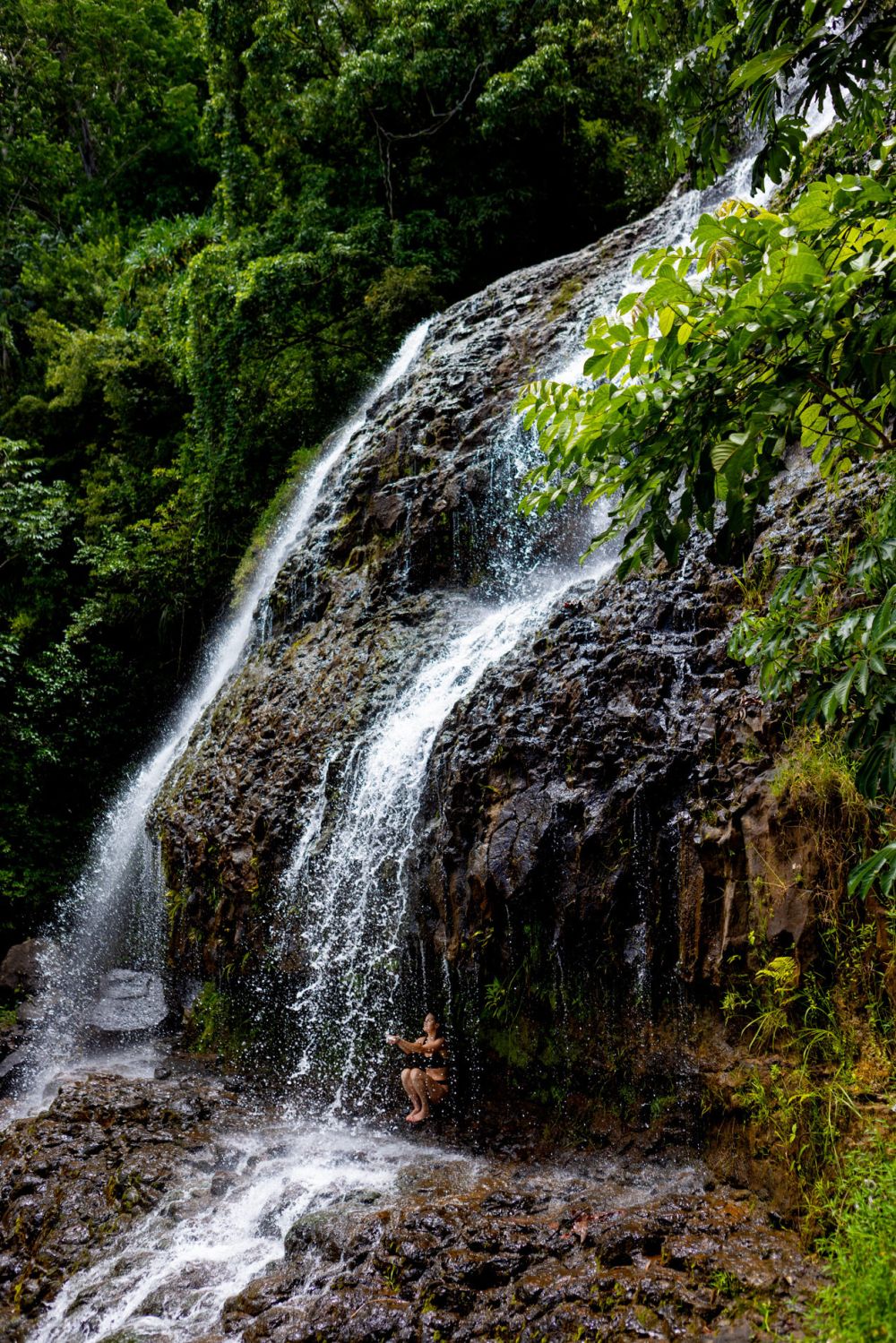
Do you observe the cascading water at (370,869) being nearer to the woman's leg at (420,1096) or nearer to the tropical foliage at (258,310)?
the woman's leg at (420,1096)

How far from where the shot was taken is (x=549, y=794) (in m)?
5.31

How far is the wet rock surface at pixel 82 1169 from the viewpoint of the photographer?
4.70 meters

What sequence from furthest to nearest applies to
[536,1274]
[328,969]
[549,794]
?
[328,969] < [549,794] < [536,1274]

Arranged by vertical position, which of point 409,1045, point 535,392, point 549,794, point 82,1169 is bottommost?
point 82,1169

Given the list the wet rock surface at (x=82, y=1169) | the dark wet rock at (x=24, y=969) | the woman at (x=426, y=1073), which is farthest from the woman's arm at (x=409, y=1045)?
the dark wet rock at (x=24, y=969)

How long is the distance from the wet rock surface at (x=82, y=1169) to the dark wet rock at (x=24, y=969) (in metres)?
3.59

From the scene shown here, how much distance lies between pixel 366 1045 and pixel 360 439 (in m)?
7.01

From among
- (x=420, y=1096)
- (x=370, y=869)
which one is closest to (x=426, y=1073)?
(x=420, y=1096)

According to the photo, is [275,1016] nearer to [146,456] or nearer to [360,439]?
[360,439]

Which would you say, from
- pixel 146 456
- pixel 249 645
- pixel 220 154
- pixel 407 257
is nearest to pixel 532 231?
pixel 407 257

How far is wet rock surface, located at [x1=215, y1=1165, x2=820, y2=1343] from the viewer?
3166 mm

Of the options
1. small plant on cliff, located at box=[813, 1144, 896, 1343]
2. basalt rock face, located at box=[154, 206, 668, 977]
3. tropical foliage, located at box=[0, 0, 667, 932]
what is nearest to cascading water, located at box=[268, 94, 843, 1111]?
basalt rock face, located at box=[154, 206, 668, 977]

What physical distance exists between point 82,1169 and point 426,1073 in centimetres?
220

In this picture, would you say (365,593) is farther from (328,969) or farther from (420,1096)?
(420,1096)
